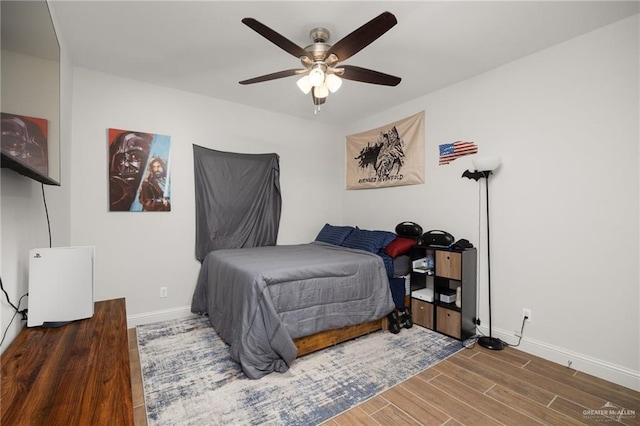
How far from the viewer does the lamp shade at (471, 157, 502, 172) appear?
2586mm

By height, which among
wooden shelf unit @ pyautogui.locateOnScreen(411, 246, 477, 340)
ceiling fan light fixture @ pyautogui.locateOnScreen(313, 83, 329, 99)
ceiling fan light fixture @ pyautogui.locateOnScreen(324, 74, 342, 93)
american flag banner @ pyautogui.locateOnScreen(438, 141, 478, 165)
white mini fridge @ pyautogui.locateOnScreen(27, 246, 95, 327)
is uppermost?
ceiling fan light fixture @ pyautogui.locateOnScreen(324, 74, 342, 93)

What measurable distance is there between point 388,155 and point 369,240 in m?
1.27

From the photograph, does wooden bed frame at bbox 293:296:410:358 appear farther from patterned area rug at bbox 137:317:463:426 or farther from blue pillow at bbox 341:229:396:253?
blue pillow at bbox 341:229:396:253

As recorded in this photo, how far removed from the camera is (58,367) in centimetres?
104

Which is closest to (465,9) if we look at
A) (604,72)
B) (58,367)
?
(604,72)

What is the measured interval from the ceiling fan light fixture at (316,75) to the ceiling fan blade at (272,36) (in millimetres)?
118

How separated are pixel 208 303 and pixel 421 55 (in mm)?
3234

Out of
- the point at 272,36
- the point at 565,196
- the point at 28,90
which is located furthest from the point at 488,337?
the point at 28,90

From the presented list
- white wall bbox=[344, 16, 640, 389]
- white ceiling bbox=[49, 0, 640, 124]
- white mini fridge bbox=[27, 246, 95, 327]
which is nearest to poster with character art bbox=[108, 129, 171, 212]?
white ceiling bbox=[49, 0, 640, 124]

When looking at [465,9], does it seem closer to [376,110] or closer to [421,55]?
[421,55]

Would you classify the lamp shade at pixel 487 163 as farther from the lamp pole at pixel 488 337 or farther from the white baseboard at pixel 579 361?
the white baseboard at pixel 579 361

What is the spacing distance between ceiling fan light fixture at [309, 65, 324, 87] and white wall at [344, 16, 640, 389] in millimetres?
1812

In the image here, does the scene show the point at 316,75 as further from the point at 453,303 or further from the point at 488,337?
the point at 488,337

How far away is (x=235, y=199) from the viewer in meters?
3.59
